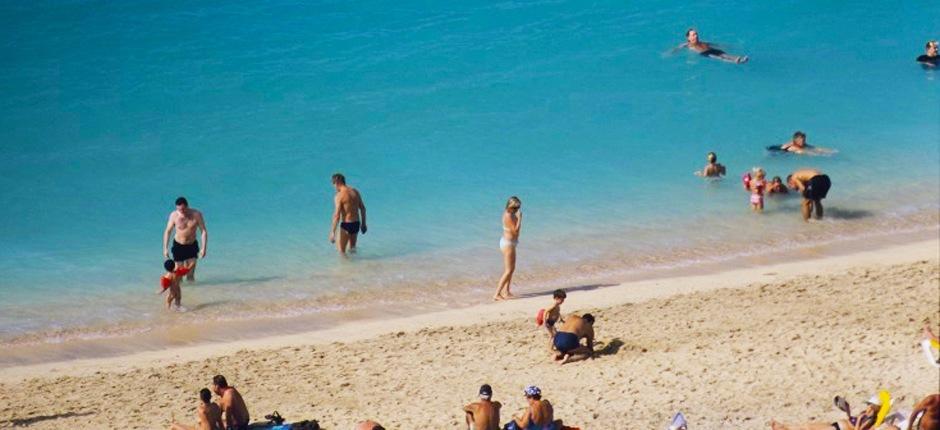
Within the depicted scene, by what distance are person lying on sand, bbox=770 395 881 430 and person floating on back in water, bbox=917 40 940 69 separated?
542 inches

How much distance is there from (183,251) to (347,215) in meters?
2.03

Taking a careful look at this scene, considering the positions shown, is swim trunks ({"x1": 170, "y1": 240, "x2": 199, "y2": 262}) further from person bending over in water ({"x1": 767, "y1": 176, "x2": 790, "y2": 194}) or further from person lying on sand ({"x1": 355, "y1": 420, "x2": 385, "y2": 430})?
person bending over in water ({"x1": 767, "y1": 176, "x2": 790, "y2": 194})

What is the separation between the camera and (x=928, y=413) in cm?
1280

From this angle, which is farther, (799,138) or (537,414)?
(799,138)

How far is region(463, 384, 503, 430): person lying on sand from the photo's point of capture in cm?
1335

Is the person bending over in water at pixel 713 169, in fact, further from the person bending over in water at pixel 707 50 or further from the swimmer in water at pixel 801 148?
the person bending over in water at pixel 707 50

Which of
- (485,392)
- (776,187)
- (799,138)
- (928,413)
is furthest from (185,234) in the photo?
(928,413)

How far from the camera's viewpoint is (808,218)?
20.3 metres

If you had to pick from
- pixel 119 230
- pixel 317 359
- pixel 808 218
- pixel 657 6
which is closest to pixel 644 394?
pixel 317 359

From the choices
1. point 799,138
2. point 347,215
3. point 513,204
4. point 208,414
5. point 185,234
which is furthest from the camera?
point 799,138

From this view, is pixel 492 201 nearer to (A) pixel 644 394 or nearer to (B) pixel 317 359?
(B) pixel 317 359

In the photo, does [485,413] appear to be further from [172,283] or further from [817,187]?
[817,187]

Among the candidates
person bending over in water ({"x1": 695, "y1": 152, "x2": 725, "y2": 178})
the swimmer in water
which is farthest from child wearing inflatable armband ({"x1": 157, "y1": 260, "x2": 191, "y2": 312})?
the swimmer in water

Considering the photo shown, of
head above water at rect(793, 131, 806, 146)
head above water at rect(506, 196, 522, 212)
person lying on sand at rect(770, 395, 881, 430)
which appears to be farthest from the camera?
head above water at rect(793, 131, 806, 146)
